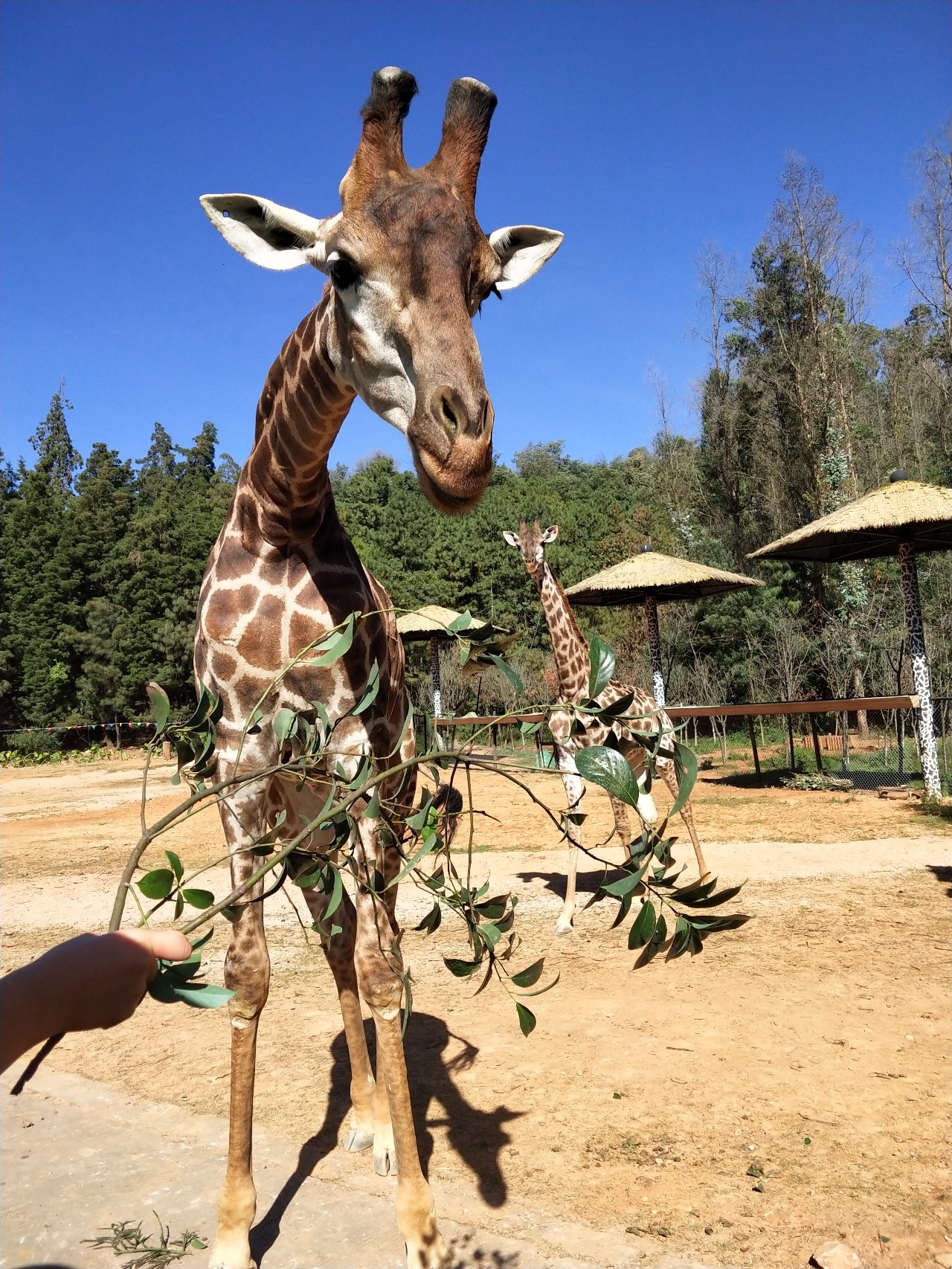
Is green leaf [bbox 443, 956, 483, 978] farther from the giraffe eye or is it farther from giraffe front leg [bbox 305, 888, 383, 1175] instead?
the giraffe eye

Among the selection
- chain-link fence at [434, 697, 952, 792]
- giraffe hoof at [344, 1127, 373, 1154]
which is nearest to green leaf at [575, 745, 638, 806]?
giraffe hoof at [344, 1127, 373, 1154]

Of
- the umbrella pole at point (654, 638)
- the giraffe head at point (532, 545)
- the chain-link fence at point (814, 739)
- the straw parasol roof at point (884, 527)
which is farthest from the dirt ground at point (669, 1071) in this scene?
the umbrella pole at point (654, 638)

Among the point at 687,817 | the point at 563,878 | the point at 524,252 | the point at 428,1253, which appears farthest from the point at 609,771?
the point at 563,878

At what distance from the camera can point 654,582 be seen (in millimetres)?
14211

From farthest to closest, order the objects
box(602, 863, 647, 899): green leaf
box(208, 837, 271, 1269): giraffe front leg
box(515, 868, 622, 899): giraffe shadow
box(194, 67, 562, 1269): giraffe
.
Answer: box(515, 868, 622, 899): giraffe shadow
box(208, 837, 271, 1269): giraffe front leg
box(194, 67, 562, 1269): giraffe
box(602, 863, 647, 899): green leaf

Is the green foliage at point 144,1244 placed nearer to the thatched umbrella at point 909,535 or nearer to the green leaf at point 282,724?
the green leaf at point 282,724

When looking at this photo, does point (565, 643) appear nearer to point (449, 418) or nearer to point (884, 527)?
point (449, 418)

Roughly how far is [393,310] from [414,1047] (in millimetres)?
3337

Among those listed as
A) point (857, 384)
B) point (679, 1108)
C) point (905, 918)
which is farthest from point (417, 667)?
point (679, 1108)

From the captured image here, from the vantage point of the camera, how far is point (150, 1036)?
171 inches

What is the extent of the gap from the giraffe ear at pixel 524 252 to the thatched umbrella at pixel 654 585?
11.0 meters

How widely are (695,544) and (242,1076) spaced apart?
23.5 meters

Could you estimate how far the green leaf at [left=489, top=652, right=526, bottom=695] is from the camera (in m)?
1.65

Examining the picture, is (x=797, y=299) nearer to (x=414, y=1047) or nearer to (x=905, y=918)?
(x=905, y=918)
